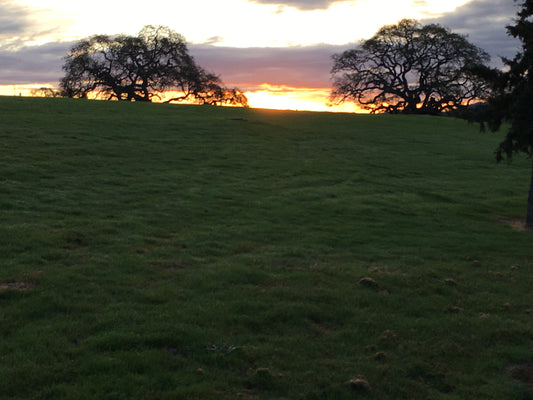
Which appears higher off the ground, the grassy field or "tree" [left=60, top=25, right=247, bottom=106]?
"tree" [left=60, top=25, right=247, bottom=106]

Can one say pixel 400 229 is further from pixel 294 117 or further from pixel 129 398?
pixel 294 117

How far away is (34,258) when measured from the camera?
36.5ft

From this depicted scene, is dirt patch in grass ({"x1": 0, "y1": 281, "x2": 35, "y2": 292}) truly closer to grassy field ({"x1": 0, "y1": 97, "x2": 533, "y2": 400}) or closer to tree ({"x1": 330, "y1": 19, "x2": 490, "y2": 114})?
grassy field ({"x1": 0, "y1": 97, "x2": 533, "y2": 400})

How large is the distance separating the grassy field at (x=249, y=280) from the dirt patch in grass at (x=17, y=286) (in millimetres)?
68

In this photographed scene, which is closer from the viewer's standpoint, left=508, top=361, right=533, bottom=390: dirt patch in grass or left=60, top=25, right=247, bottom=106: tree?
left=508, top=361, right=533, bottom=390: dirt patch in grass

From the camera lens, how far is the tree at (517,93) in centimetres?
1814

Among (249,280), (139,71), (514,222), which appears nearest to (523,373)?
(249,280)

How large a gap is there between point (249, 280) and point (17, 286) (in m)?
4.57

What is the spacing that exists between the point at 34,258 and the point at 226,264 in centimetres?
425

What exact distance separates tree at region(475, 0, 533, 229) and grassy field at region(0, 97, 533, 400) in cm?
329

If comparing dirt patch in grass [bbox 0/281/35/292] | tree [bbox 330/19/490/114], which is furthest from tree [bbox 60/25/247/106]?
dirt patch in grass [bbox 0/281/35/292]

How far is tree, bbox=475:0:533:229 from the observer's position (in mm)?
18141

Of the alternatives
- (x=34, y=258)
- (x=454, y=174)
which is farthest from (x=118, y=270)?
(x=454, y=174)

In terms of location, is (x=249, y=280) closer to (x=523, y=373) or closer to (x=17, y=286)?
(x=17, y=286)
